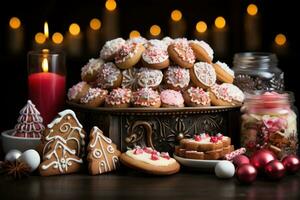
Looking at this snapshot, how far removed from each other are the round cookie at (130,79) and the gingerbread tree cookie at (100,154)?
0.52 ft

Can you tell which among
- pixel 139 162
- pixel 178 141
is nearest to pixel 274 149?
pixel 178 141

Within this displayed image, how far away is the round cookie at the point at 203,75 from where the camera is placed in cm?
171

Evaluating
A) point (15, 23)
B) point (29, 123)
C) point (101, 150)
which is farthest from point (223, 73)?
point (15, 23)

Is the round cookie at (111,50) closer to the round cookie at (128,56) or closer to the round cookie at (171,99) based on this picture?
the round cookie at (128,56)

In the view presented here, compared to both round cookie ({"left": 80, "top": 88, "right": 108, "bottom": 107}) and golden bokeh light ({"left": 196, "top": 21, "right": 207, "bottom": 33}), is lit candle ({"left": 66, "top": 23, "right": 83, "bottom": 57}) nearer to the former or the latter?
golden bokeh light ({"left": 196, "top": 21, "right": 207, "bottom": 33})

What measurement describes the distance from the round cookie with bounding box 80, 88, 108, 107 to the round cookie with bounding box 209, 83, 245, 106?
28 cm

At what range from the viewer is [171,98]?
167 centimetres

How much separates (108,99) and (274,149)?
43cm

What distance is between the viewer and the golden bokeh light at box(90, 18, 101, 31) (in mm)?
2609

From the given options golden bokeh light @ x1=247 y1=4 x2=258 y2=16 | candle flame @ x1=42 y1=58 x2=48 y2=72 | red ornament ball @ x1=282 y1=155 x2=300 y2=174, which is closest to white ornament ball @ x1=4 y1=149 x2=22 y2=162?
candle flame @ x1=42 y1=58 x2=48 y2=72

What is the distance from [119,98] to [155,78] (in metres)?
0.10

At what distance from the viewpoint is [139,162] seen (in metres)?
1.55

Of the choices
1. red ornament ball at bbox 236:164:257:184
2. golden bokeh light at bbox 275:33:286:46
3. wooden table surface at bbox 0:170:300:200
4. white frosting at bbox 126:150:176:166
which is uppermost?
golden bokeh light at bbox 275:33:286:46


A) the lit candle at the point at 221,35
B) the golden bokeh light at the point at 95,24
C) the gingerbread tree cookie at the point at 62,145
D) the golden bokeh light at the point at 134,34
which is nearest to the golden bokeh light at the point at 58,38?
the golden bokeh light at the point at 95,24
